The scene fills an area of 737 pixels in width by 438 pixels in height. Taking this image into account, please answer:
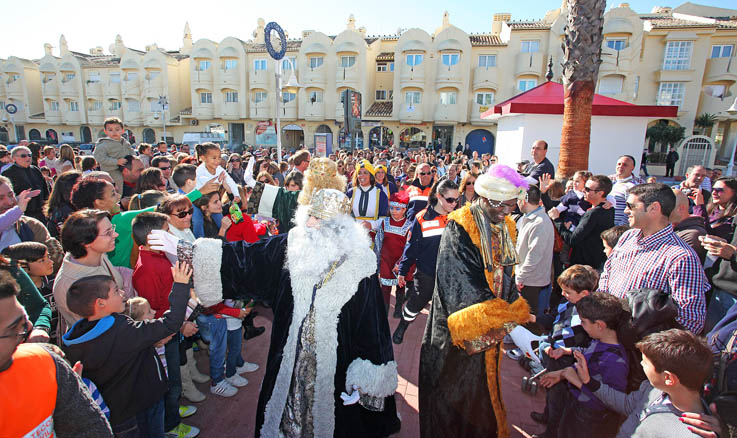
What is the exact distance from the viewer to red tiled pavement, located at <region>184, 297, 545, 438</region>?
10.4 ft

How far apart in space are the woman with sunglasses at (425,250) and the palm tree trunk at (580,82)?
16.7ft

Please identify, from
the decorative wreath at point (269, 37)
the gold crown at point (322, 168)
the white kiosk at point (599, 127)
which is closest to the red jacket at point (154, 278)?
the gold crown at point (322, 168)

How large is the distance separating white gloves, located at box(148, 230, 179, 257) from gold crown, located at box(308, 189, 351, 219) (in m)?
0.84

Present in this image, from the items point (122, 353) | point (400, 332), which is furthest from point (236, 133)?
point (122, 353)

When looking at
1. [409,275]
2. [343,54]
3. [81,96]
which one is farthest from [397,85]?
[81,96]

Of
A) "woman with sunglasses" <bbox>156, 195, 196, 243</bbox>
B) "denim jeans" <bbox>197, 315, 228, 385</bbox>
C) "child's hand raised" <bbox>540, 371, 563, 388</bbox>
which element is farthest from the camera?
"denim jeans" <bbox>197, 315, 228, 385</bbox>

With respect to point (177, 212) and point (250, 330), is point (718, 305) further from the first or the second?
point (177, 212)

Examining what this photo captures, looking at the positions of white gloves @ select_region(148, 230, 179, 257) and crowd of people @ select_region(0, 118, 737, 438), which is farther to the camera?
white gloves @ select_region(148, 230, 179, 257)

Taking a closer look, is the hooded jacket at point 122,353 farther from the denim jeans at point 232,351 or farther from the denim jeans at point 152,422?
the denim jeans at point 232,351

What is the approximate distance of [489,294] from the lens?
2445mm

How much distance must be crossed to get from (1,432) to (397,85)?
101 feet

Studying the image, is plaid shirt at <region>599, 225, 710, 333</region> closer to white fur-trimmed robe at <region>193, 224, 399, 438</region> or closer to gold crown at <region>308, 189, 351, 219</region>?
white fur-trimmed robe at <region>193, 224, 399, 438</region>

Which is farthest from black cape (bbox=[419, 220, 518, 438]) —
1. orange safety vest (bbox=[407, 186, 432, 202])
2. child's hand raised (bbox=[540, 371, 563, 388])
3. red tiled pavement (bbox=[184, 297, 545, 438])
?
orange safety vest (bbox=[407, 186, 432, 202])

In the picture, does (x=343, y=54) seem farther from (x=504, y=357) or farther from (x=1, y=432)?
(x=1, y=432)
